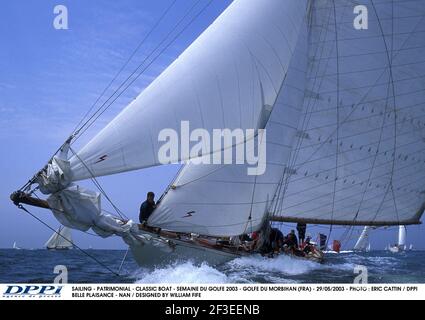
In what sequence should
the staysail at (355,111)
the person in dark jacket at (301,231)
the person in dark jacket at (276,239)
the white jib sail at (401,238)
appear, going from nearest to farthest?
1. the person in dark jacket at (276,239)
2. the staysail at (355,111)
3. the person in dark jacket at (301,231)
4. the white jib sail at (401,238)

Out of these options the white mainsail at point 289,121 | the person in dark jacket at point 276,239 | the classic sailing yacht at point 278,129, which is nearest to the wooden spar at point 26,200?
the classic sailing yacht at point 278,129

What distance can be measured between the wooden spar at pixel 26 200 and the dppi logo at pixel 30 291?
3441 mm

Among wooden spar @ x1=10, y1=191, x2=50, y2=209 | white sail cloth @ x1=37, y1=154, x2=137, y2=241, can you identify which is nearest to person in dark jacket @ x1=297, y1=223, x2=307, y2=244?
white sail cloth @ x1=37, y1=154, x2=137, y2=241

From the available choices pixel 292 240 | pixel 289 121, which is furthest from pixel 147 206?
pixel 292 240

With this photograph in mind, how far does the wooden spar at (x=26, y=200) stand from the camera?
422 inches

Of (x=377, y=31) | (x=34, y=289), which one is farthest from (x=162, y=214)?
(x=377, y=31)

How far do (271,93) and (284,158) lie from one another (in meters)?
4.24

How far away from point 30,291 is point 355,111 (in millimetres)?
18462

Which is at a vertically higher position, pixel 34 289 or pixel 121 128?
pixel 121 128

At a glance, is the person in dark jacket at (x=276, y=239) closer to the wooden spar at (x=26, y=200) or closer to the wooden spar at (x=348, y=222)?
the wooden spar at (x=348, y=222)

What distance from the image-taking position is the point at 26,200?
10.9 meters

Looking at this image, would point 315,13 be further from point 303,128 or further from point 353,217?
point 353,217

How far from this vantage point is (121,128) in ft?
33.4
